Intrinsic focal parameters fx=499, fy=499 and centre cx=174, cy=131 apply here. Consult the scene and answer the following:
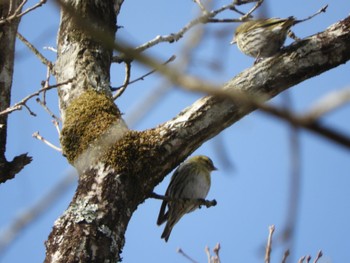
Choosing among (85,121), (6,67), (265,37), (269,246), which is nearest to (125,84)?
(85,121)

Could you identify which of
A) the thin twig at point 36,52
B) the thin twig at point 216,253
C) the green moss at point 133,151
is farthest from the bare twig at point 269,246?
the thin twig at point 36,52

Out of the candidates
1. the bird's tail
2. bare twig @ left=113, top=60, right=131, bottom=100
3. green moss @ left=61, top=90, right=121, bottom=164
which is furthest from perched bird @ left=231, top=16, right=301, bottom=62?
the bird's tail

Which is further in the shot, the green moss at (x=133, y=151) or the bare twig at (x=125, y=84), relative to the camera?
the bare twig at (x=125, y=84)

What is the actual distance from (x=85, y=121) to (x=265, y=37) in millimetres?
1888

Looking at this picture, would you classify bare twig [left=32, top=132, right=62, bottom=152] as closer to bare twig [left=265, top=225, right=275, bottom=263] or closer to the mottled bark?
the mottled bark

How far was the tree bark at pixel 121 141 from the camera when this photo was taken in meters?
2.79

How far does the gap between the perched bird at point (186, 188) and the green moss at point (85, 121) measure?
1618mm

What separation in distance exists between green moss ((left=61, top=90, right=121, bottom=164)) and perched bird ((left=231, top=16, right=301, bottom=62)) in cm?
138

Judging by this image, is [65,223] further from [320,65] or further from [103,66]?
[320,65]

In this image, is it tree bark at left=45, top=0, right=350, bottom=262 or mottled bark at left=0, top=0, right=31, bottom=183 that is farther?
mottled bark at left=0, top=0, right=31, bottom=183

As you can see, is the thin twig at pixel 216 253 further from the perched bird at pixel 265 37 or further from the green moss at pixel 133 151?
the perched bird at pixel 265 37

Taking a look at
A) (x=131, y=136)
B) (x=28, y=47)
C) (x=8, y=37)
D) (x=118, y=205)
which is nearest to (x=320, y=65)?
(x=131, y=136)

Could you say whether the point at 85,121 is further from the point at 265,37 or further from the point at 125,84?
the point at 265,37

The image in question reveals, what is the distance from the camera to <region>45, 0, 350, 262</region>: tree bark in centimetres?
279
